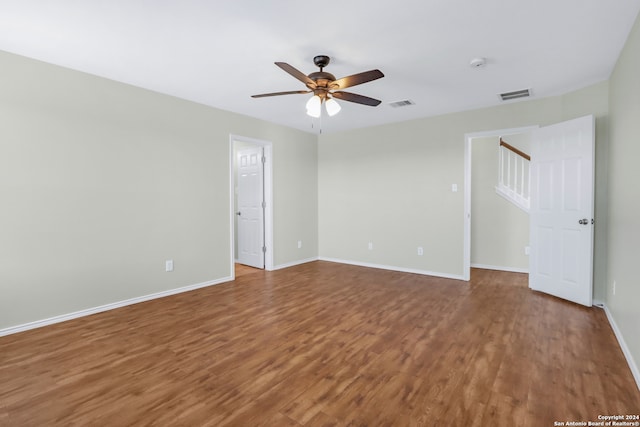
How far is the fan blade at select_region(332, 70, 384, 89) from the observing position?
93.0 inches

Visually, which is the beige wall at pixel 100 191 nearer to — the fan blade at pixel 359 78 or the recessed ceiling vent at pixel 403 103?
the recessed ceiling vent at pixel 403 103

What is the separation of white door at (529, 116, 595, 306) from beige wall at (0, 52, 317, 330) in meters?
4.08

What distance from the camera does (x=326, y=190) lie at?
19.7 feet

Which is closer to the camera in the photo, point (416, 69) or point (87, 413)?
point (87, 413)

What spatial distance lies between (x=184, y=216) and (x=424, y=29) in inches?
132

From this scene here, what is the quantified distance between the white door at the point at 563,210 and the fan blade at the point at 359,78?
255 centimetres

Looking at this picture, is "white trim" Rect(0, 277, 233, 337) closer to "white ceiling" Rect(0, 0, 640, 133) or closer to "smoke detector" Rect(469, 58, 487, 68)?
"white ceiling" Rect(0, 0, 640, 133)

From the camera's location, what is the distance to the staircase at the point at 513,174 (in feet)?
16.6

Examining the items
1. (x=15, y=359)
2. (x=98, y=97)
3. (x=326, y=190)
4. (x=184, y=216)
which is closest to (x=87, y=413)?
(x=15, y=359)

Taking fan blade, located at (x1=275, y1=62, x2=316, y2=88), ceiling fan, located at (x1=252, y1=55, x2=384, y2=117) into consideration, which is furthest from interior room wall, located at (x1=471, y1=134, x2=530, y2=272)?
fan blade, located at (x1=275, y1=62, x2=316, y2=88)

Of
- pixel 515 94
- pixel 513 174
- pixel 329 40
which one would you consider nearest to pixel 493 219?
pixel 513 174

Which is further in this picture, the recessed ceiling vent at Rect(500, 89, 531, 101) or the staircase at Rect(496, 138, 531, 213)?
the staircase at Rect(496, 138, 531, 213)

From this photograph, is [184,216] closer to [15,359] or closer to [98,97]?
[98,97]

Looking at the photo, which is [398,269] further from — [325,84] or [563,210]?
[325,84]
